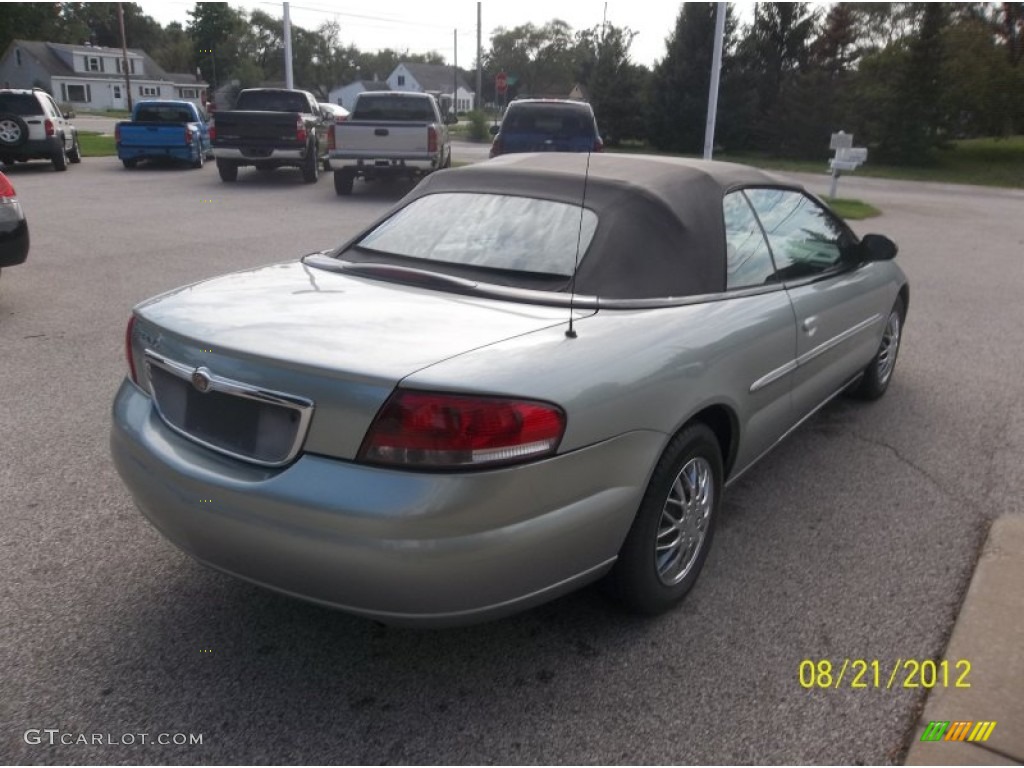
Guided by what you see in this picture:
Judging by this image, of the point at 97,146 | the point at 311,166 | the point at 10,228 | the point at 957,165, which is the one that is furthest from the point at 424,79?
the point at 10,228

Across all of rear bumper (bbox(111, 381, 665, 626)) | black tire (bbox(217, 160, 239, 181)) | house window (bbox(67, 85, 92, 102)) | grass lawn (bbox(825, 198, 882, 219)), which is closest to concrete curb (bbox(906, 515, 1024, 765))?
rear bumper (bbox(111, 381, 665, 626))

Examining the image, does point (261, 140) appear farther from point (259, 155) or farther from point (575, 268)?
point (575, 268)

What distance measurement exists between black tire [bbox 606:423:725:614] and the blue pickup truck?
796 inches

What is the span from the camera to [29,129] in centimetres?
1916

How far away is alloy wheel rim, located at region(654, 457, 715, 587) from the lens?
3.04 meters

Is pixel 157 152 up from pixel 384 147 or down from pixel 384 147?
down

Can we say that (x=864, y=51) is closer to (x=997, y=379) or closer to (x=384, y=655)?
(x=997, y=379)

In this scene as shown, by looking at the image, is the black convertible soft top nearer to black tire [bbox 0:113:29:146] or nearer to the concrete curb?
the concrete curb

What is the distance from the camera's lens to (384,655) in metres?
2.89

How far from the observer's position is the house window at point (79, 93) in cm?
8381

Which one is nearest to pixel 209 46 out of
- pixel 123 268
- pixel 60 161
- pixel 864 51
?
pixel 864 51

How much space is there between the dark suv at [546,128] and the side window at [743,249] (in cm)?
1290

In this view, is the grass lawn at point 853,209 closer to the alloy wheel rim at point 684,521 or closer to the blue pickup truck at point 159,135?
the alloy wheel rim at point 684,521

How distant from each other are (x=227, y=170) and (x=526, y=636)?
1759 cm
